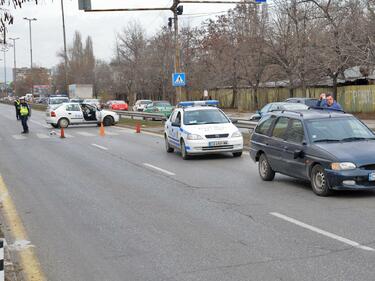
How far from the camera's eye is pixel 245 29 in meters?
52.8

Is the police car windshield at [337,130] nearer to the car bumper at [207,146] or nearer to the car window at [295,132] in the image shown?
the car window at [295,132]

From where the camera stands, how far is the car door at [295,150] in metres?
10.7

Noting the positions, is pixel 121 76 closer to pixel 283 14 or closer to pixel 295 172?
pixel 283 14

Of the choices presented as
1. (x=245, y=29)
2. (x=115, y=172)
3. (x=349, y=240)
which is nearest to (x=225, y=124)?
(x=115, y=172)

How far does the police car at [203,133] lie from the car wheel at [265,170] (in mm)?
4087

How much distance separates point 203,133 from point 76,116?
20102 millimetres

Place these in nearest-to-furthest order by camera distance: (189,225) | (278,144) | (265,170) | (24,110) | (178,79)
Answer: (189,225) → (278,144) → (265,170) → (178,79) → (24,110)

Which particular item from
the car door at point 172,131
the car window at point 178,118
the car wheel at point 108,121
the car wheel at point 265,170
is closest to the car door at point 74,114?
the car wheel at point 108,121

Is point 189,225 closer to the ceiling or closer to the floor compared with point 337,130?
closer to the floor

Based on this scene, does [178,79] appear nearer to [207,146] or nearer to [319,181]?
[207,146]

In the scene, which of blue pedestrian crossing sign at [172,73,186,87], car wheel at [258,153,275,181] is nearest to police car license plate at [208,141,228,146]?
car wheel at [258,153,275,181]

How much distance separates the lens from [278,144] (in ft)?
38.1

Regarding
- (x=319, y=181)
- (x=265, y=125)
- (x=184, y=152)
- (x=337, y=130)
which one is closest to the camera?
(x=319, y=181)

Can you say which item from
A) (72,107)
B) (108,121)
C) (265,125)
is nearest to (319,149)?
(265,125)
